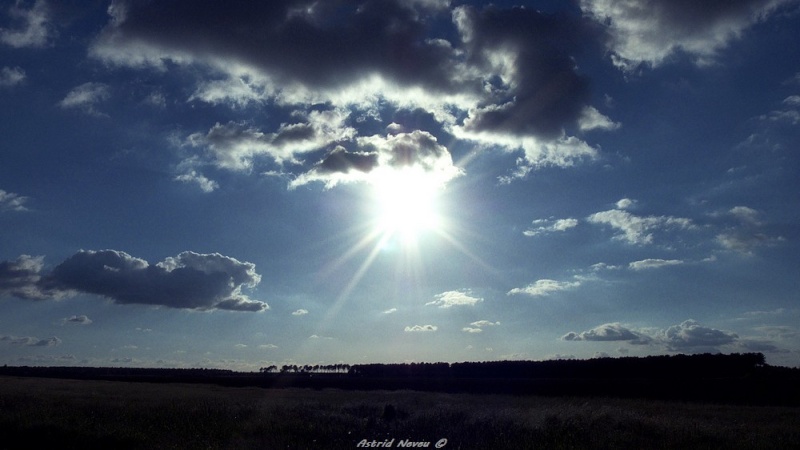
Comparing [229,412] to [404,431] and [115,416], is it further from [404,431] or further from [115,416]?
[404,431]

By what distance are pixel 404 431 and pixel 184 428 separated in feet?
25.2

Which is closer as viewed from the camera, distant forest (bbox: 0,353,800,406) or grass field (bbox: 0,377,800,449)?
grass field (bbox: 0,377,800,449)

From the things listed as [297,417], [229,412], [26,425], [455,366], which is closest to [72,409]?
[26,425]

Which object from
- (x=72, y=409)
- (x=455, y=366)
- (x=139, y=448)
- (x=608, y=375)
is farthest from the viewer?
(x=455, y=366)

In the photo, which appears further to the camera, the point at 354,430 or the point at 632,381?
the point at 632,381

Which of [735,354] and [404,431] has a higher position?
[735,354]

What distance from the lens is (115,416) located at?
23359mm

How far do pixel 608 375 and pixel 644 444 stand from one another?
7708 centimetres

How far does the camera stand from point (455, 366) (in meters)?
130

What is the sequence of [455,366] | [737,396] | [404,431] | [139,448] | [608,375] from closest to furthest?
[139,448] → [404,431] → [737,396] → [608,375] → [455,366]

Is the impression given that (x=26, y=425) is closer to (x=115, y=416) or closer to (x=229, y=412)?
(x=115, y=416)

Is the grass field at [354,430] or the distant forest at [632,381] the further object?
the distant forest at [632,381]

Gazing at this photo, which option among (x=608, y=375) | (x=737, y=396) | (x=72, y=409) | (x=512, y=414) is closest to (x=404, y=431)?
(x=512, y=414)

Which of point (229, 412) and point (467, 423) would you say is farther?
point (229, 412)
